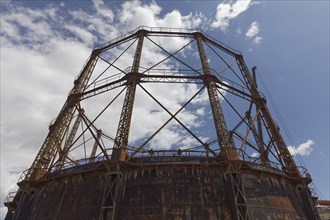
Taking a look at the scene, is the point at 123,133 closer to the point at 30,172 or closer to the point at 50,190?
the point at 50,190

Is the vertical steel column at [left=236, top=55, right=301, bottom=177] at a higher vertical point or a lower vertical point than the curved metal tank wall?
higher

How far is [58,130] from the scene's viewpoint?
1830 cm

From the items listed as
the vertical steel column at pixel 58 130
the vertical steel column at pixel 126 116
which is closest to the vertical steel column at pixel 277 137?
the vertical steel column at pixel 126 116

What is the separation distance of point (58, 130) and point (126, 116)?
673 cm

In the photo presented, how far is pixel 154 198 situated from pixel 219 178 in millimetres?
3394

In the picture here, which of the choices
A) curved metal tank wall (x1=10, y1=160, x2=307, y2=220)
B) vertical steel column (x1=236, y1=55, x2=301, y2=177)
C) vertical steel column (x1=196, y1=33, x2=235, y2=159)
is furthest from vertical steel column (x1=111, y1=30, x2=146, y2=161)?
vertical steel column (x1=236, y1=55, x2=301, y2=177)

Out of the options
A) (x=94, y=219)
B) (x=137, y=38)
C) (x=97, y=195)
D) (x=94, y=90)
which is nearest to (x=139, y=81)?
(x=94, y=90)

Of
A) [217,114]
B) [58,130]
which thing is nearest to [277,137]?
[217,114]

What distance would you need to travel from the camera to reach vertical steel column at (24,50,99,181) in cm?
1602

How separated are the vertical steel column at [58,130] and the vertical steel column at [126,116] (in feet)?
16.6

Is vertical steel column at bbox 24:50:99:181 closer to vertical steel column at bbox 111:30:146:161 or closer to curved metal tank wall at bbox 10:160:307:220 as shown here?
curved metal tank wall at bbox 10:160:307:220

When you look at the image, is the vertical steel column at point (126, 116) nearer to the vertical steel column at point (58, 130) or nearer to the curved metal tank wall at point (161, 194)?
the curved metal tank wall at point (161, 194)

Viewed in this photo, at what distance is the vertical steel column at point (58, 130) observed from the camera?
16019mm

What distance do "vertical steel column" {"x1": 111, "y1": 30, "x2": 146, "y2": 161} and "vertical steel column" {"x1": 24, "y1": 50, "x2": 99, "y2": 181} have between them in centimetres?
505
